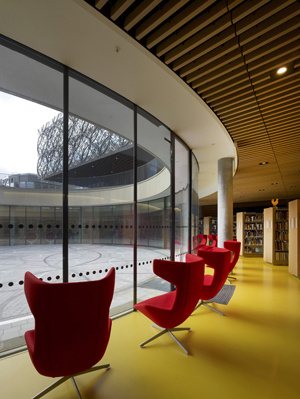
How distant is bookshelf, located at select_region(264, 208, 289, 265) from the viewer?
8961mm

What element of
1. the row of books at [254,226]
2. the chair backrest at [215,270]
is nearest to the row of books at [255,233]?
the row of books at [254,226]

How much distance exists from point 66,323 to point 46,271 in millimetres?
1338

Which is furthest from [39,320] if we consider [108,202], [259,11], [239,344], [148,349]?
[259,11]

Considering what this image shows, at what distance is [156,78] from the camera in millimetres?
3371

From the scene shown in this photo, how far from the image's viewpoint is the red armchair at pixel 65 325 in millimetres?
1753

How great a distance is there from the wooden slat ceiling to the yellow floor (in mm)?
3468

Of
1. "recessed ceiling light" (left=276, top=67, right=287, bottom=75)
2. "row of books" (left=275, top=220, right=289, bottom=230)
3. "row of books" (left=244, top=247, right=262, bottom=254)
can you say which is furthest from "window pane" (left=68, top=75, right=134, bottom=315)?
"row of books" (left=244, top=247, right=262, bottom=254)

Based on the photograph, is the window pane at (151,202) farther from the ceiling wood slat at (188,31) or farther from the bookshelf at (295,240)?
the bookshelf at (295,240)

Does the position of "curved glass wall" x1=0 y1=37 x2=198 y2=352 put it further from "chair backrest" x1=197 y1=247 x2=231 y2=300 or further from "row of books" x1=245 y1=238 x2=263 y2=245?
"row of books" x1=245 y1=238 x2=263 y2=245

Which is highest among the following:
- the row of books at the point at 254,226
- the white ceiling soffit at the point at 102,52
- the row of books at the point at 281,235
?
the white ceiling soffit at the point at 102,52

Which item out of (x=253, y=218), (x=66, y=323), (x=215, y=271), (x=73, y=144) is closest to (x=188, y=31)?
(x=73, y=144)

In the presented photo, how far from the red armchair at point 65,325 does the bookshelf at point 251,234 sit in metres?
10.3

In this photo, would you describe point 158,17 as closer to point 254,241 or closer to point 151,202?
point 151,202

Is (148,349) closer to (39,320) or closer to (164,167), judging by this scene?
(39,320)
